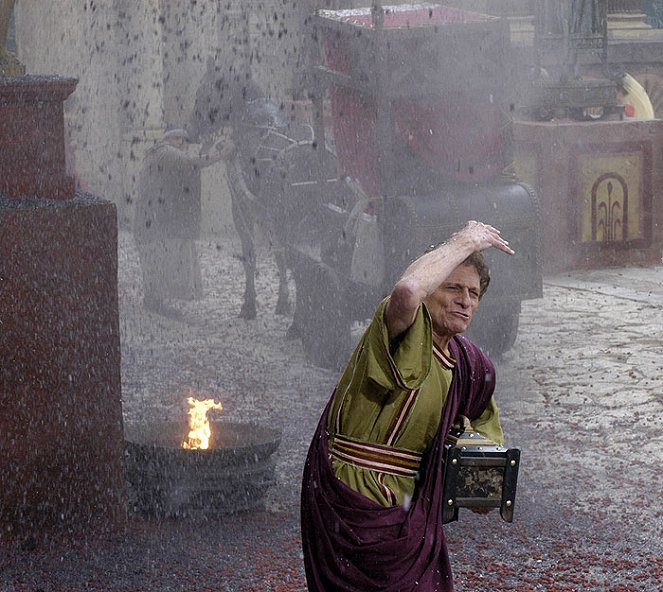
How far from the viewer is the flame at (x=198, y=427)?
6.18 meters

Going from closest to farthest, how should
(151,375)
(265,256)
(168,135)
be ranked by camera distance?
(151,375) < (168,135) < (265,256)

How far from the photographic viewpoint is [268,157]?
440 inches

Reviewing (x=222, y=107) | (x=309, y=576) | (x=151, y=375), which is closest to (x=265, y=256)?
(x=222, y=107)

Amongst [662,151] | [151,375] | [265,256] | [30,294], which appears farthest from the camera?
[265,256]

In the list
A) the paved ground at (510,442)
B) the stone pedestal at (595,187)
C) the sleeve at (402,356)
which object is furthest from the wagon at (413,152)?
the sleeve at (402,356)

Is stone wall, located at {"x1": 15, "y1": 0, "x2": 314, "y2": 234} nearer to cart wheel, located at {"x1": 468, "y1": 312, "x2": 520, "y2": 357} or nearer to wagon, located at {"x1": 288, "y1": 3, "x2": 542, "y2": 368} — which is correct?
wagon, located at {"x1": 288, "y1": 3, "x2": 542, "y2": 368}

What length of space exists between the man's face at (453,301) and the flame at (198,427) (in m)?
2.74

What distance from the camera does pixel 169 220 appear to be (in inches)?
474

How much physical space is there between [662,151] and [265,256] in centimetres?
462

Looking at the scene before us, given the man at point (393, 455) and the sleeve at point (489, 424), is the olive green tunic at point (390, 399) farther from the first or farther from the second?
the sleeve at point (489, 424)

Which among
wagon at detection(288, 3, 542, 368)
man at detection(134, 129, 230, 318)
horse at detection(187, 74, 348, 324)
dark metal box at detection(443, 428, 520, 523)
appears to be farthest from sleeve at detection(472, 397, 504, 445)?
man at detection(134, 129, 230, 318)

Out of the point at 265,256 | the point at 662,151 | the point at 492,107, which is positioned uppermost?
the point at 492,107

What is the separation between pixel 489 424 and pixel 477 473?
223 millimetres

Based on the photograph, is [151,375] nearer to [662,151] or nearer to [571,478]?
[571,478]
